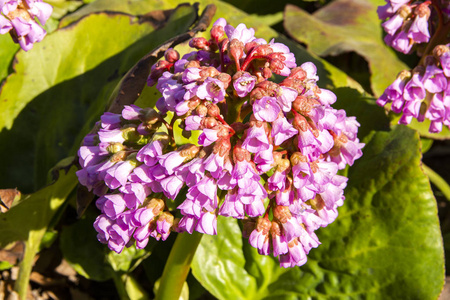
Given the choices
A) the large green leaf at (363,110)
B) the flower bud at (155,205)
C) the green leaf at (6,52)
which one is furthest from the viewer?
the green leaf at (6,52)

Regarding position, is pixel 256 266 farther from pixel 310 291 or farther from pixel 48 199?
pixel 48 199

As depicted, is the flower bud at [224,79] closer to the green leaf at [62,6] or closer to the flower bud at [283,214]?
the flower bud at [283,214]

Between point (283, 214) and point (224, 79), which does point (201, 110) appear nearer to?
point (224, 79)

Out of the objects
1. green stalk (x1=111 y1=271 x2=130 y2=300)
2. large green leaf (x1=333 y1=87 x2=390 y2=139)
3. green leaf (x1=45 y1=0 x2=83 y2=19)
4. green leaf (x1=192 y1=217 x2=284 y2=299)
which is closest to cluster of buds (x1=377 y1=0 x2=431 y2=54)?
large green leaf (x1=333 y1=87 x2=390 y2=139)

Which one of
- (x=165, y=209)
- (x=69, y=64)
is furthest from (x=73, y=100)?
(x=165, y=209)

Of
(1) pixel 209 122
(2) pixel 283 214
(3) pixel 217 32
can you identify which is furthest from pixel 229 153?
(3) pixel 217 32

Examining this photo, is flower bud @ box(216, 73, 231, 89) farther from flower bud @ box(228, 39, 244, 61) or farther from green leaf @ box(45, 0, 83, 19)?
green leaf @ box(45, 0, 83, 19)

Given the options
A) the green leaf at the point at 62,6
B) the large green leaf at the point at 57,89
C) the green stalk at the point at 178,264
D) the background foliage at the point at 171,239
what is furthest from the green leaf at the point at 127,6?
the green stalk at the point at 178,264
